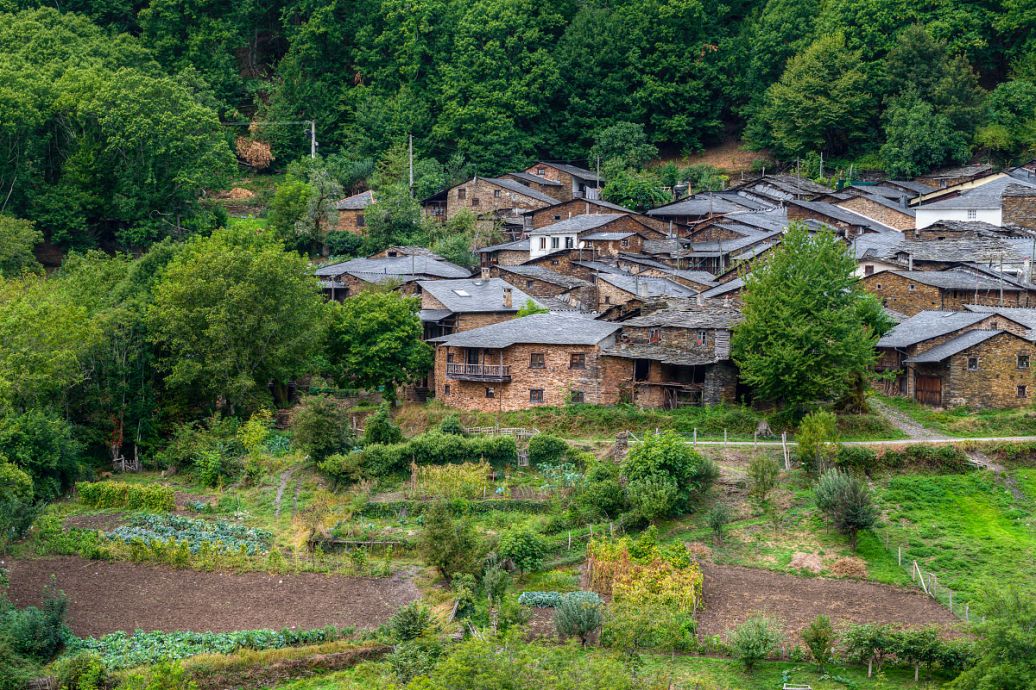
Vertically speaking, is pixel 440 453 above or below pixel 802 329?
below

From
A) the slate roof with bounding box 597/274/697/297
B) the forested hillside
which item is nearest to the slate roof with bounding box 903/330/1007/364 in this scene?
the slate roof with bounding box 597/274/697/297

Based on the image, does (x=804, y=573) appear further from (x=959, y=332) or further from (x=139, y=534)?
(x=139, y=534)

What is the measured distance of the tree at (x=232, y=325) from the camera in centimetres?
5112

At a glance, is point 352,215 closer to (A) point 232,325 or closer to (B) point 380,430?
(A) point 232,325

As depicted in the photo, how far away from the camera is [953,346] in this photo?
48.3m

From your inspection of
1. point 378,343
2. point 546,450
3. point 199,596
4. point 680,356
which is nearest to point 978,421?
point 680,356

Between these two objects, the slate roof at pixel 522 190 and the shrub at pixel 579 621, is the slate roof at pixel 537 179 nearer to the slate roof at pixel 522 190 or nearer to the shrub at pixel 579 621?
the slate roof at pixel 522 190

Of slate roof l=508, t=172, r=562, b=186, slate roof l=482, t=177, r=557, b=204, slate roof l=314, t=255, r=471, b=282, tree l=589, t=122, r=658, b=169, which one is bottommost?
slate roof l=314, t=255, r=471, b=282

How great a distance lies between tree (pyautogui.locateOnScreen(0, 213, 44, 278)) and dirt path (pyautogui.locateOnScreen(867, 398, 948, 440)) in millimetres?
37759

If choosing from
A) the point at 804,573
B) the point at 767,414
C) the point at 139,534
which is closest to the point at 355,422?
the point at 139,534

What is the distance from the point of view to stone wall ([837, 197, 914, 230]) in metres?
71.9

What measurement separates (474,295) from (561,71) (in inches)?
1369

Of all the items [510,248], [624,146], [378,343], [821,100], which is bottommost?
[378,343]

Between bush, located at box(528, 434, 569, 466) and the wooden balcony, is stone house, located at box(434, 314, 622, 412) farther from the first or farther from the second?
bush, located at box(528, 434, 569, 466)
